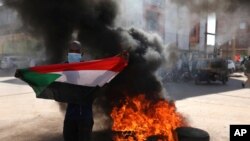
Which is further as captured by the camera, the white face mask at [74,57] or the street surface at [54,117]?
the street surface at [54,117]

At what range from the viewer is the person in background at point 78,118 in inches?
187

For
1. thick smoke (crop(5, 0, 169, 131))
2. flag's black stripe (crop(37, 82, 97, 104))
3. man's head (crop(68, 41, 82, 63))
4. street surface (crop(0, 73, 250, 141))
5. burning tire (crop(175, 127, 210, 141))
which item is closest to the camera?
flag's black stripe (crop(37, 82, 97, 104))

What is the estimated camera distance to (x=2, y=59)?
29.6 metres

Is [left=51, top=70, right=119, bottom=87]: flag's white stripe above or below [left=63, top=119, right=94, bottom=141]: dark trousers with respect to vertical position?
above

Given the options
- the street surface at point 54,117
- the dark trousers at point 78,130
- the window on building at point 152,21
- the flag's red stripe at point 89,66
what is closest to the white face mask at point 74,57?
the flag's red stripe at point 89,66

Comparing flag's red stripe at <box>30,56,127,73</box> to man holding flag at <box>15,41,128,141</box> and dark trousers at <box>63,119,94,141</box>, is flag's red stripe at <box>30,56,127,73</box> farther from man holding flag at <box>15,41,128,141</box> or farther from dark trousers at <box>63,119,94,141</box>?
dark trousers at <box>63,119,94,141</box>

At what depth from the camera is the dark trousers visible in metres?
4.77

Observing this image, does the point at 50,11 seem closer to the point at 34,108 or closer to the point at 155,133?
the point at 155,133

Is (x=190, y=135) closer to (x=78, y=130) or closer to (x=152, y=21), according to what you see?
(x=78, y=130)

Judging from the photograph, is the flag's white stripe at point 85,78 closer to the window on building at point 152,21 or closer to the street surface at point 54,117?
the street surface at point 54,117

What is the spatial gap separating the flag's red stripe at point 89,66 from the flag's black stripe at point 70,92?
224 millimetres

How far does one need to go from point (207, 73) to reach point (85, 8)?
14484mm

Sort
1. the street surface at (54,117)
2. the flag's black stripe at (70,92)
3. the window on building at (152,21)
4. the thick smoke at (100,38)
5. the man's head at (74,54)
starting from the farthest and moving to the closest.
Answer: the window on building at (152,21) < the street surface at (54,117) < the thick smoke at (100,38) < the man's head at (74,54) < the flag's black stripe at (70,92)

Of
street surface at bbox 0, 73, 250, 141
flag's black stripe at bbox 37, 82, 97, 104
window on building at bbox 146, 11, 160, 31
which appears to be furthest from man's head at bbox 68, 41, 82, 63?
window on building at bbox 146, 11, 160, 31
